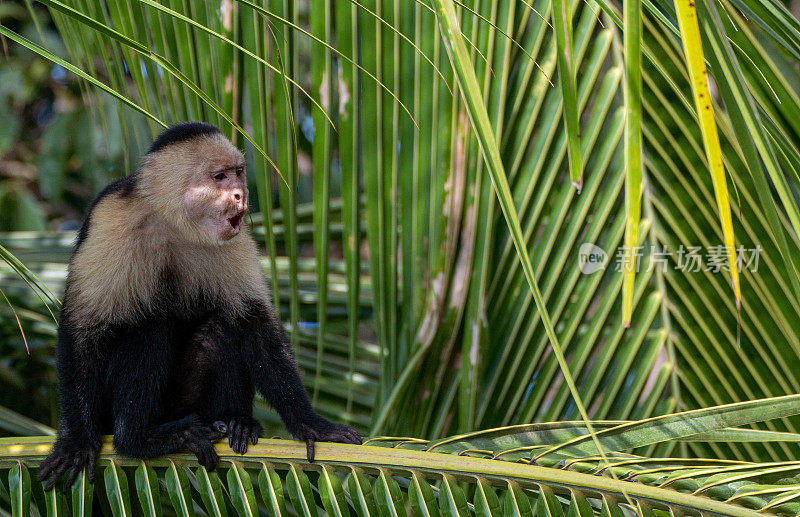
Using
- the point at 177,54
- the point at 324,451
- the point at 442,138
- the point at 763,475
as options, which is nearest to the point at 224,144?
the point at 177,54

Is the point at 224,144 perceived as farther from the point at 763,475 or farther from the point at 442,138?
the point at 763,475

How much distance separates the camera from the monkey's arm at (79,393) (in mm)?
1925

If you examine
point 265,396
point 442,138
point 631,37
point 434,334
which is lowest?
point 265,396

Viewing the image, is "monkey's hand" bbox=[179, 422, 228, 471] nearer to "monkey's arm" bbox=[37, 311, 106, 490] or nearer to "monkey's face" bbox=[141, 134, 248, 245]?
"monkey's arm" bbox=[37, 311, 106, 490]

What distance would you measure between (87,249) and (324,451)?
908 millimetres

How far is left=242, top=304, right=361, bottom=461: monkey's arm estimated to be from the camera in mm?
2162

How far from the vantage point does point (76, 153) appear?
4137mm

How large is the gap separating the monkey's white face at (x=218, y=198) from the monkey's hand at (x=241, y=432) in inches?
19.1

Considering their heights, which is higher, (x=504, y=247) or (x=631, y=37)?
(x=631, y=37)

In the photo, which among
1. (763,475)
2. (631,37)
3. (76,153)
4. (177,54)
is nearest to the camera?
(631,37)

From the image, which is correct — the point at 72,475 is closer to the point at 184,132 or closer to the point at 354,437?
the point at 354,437

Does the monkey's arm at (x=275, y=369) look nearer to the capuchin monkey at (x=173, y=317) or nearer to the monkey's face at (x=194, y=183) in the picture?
the capuchin monkey at (x=173, y=317)

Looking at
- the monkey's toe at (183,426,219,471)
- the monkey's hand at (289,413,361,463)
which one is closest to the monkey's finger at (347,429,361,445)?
the monkey's hand at (289,413,361,463)

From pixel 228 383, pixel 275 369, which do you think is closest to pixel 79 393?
pixel 228 383
